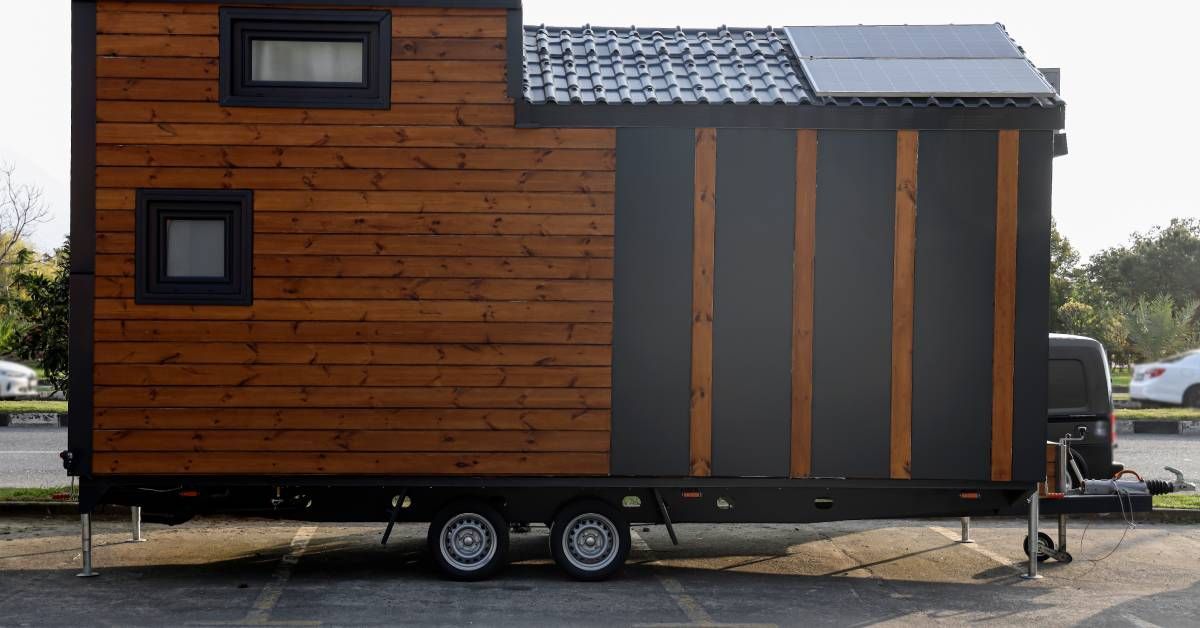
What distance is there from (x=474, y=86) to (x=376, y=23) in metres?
0.84

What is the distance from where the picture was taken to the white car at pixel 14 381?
75.8 ft

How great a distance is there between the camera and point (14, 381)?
2322 cm

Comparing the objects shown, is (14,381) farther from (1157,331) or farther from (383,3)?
(1157,331)

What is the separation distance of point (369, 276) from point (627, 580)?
2.84 m

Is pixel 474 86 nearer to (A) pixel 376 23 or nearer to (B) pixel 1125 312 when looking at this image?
(A) pixel 376 23

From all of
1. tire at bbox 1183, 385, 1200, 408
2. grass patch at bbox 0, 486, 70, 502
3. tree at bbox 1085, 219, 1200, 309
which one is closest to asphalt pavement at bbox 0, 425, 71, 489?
grass patch at bbox 0, 486, 70, 502

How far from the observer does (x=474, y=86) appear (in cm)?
862

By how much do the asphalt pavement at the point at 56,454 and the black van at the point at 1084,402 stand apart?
435 cm

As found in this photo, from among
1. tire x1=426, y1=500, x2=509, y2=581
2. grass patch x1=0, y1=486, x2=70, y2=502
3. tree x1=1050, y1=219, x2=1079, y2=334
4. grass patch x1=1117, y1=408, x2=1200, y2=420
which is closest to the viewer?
tire x1=426, y1=500, x2=509, y2=581

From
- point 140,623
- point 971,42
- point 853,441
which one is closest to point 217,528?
point 140,623

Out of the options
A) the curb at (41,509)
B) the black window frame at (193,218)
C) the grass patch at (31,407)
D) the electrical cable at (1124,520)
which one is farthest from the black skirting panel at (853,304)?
the grass patch at (31,407)

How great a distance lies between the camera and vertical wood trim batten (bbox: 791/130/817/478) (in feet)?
28.6

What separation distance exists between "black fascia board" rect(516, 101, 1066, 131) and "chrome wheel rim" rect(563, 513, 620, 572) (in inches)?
111

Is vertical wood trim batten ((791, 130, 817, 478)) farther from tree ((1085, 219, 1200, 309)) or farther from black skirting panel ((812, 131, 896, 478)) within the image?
tree ((1085, 219, 1200, 309))
